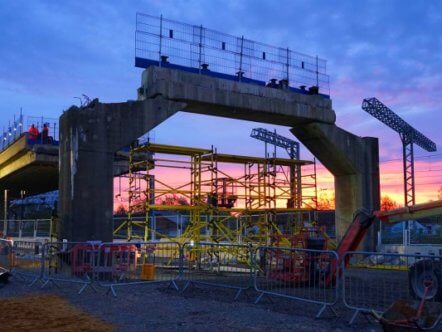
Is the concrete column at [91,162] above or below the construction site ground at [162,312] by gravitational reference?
above

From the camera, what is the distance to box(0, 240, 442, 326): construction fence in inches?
453

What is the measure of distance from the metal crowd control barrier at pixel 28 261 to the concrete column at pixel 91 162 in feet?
3.20

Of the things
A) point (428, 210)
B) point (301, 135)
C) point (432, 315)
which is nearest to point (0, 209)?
point (301, 135)

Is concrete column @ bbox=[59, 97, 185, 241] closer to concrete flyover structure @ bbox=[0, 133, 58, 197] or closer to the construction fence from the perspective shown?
the construction fence

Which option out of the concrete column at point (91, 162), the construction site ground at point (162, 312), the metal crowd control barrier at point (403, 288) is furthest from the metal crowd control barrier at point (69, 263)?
the metal crowd control barrier at point (403, 288)

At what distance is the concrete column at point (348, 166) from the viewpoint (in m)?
22.9

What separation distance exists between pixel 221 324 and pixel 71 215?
8.99 metres

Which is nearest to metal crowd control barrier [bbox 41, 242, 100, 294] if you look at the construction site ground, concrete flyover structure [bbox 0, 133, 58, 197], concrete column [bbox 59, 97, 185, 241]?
concrete column [bbox 59, 97, 185, 241]

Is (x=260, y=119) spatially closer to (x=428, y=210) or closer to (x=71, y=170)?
(x=71, y=170)

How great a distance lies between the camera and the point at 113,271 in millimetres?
14219

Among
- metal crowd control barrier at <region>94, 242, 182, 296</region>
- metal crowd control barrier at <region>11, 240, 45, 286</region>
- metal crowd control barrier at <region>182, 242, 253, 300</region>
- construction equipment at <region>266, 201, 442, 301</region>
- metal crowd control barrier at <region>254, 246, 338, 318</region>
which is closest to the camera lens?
construction equipment at <region>266, 201, 442, 301</region>

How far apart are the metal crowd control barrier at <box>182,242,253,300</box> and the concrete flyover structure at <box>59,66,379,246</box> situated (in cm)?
308

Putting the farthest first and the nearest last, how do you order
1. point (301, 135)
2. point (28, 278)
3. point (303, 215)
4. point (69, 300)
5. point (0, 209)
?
1. point (0, 209)
2. point (303, 215)
3. point (301, 135)
4. point (28, 278)
5. point (69, 300)

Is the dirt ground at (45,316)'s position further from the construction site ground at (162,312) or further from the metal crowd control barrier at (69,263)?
the metal crowd control barrier at (69,263)
